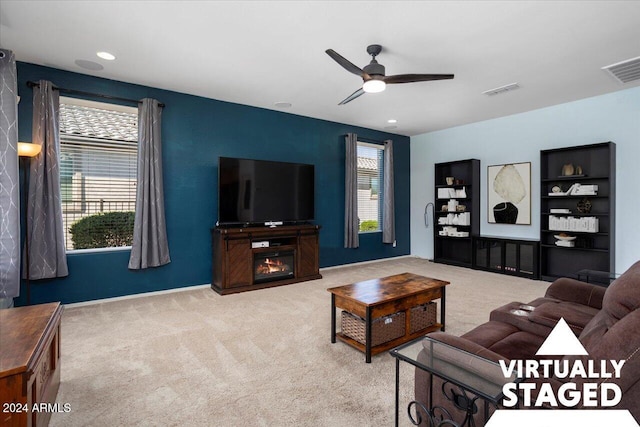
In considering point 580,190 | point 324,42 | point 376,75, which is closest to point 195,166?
point 324,42

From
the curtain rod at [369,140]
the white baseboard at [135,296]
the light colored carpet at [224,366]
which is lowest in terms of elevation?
the light colored carpet at [224,366]

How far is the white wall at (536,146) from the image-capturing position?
14.5 feet

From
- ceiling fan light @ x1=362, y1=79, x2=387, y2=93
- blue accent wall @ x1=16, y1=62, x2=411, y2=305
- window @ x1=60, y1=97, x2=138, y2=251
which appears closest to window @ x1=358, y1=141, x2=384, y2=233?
blue accent wall @ x1=16, y1=62, x2=411, y2=305

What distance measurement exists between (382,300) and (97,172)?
3.81 metres

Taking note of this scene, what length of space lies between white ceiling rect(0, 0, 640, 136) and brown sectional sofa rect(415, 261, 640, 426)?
7.25 ft

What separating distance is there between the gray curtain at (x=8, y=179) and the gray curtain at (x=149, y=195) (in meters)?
A: 1.12

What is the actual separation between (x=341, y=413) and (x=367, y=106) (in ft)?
14.2

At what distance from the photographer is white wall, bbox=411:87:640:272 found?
174 inches

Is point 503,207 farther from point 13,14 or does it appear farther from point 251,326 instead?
point 13,14

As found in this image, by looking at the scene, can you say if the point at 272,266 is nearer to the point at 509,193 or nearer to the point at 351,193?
the point at 351,193

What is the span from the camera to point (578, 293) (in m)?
2.46

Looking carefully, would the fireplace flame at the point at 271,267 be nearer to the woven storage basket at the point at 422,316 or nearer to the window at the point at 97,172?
the window at the point at 97,172

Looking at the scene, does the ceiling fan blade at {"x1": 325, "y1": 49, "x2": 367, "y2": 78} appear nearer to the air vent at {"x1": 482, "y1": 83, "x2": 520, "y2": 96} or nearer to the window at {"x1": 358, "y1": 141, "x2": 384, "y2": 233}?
the air vent at {"x1": 482, "y1": 83, "x2": 520, "y2": 96}

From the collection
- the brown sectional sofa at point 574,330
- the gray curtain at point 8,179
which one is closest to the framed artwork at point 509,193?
the brown sectional sofa at point 574,330
